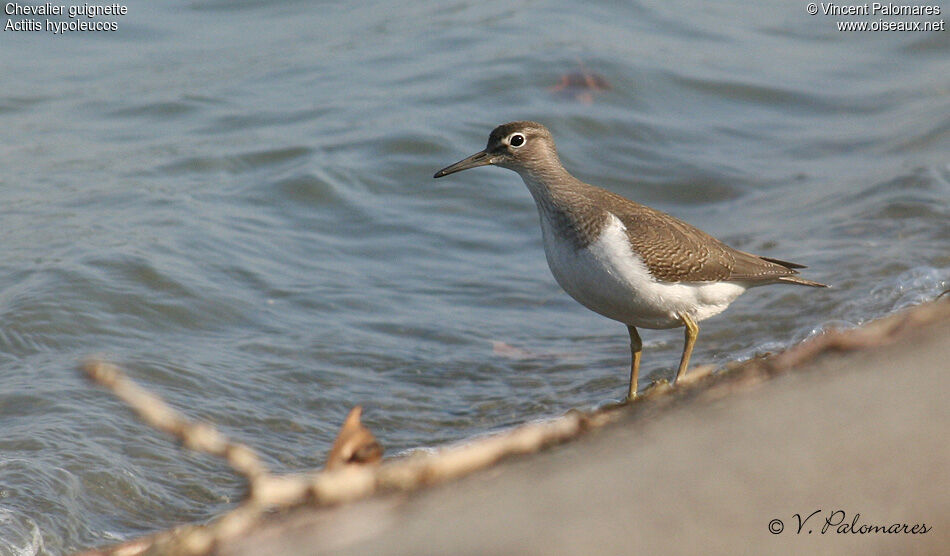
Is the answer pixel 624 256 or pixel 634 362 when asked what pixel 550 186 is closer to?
pixel 624 256

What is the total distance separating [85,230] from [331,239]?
1.84 meters

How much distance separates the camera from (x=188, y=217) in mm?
8305

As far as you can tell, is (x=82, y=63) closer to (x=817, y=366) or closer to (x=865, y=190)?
(x=865, y=190)

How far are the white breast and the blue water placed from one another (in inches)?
34.3

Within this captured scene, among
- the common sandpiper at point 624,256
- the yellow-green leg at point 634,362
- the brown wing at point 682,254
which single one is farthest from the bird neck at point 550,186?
the yellow-green leg at point 634,362

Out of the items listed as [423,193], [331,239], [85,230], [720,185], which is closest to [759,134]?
[720,185]

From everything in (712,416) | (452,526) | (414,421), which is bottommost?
(414,421)

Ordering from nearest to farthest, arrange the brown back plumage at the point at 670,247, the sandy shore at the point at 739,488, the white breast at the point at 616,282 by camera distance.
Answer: the sandy shore at the point at 739,488, the white breast at the point at 616,282, the brown back plumage at the point at 670,247

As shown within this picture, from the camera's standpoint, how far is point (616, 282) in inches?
207

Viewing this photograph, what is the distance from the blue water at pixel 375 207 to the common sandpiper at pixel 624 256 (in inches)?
33.0

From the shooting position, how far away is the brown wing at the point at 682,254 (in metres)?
5.42

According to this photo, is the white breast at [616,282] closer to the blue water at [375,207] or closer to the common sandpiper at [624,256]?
the common sandpiper at [624,256]

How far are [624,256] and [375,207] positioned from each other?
14.1 feet

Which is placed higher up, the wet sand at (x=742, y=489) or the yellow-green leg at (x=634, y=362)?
the wet sand at (x=742, y=489)
